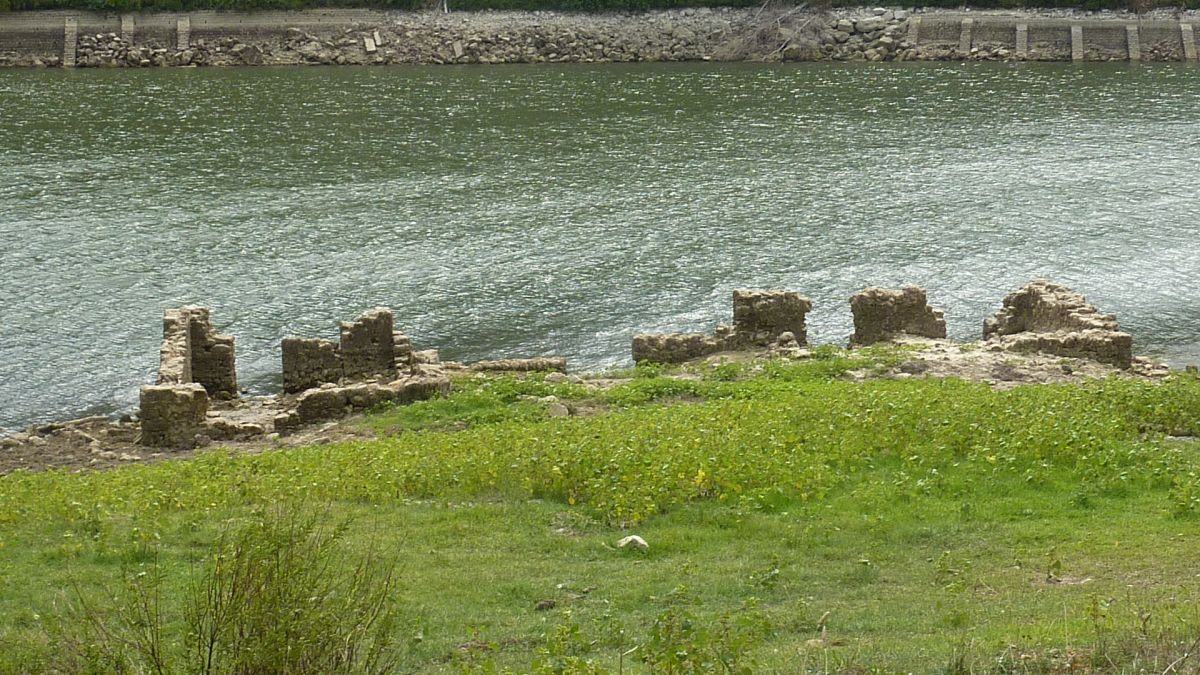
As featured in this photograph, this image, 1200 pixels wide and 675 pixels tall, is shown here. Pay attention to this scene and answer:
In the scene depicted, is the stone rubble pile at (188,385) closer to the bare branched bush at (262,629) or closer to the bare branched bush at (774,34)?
the bare branched bush at (262,629)

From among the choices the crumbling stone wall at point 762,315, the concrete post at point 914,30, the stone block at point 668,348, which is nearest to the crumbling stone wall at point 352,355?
the stone block at point 668,348

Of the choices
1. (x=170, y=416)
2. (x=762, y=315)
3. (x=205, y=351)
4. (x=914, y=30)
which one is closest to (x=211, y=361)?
(x=205, y=351)

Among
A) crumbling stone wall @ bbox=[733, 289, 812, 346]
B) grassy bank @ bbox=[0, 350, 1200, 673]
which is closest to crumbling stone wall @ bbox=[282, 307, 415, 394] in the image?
grassy bank @ bbox=[0, 350, 1200, 673]

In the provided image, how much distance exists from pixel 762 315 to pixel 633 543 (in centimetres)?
1747

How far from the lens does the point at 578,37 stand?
112312 mm

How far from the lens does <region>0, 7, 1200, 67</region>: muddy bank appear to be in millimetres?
106000

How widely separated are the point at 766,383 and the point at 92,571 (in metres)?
15.5

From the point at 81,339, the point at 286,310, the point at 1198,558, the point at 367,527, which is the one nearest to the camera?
the point at 1198,558

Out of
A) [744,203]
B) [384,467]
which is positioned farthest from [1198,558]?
[744,203]

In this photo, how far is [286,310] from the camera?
43219 millimetres

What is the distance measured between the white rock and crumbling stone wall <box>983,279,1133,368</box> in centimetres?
1736

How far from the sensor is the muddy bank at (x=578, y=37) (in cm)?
10600

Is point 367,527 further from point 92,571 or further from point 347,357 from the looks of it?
point 347,357

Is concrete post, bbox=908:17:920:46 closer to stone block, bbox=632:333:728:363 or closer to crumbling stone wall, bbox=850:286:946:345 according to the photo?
crumbling stone wall, bbox=850:286:946:345
